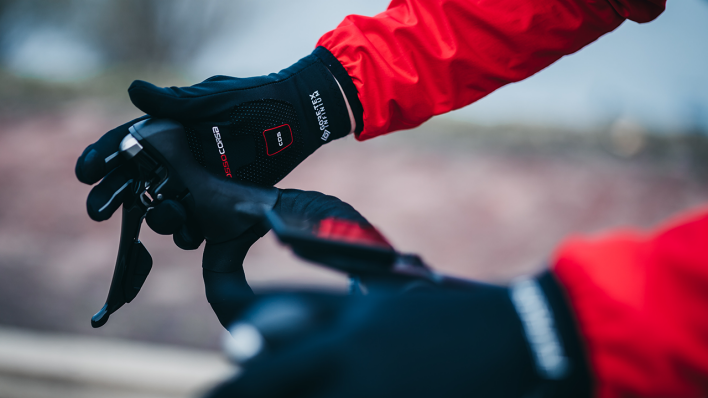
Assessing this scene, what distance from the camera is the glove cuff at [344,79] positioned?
2.98ft

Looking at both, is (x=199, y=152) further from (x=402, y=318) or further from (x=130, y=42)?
(x=130, y=42)

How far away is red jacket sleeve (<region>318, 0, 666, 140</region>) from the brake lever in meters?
0.41

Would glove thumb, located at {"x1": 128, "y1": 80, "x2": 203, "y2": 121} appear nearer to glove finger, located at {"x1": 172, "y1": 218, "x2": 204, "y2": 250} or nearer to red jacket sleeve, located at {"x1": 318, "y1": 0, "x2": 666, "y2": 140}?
glove finger, located at {"x1": 172, "y1": 218, "x2": 204, "y2": 250}

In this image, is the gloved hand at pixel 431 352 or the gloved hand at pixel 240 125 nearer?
the gloved hand at pixel 431 352

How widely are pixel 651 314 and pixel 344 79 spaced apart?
0.69 meters

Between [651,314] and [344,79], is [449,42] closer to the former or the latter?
[344,79]

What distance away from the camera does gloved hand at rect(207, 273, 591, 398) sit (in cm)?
39

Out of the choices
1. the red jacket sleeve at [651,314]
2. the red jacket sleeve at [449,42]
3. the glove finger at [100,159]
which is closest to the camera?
the red jacket sleeve at [651,314]

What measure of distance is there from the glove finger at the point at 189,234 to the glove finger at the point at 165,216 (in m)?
0.05

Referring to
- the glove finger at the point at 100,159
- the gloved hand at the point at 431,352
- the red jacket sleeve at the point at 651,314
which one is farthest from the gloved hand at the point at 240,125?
the red jacket sleeve at the point at 651,314

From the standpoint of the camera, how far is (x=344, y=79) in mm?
907

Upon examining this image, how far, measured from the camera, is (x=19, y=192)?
3.56 meters

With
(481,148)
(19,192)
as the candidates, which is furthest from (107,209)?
(19,192)

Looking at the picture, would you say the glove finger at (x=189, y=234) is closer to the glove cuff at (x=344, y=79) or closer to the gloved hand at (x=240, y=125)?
the gloved hand at (x=240, y=125)
